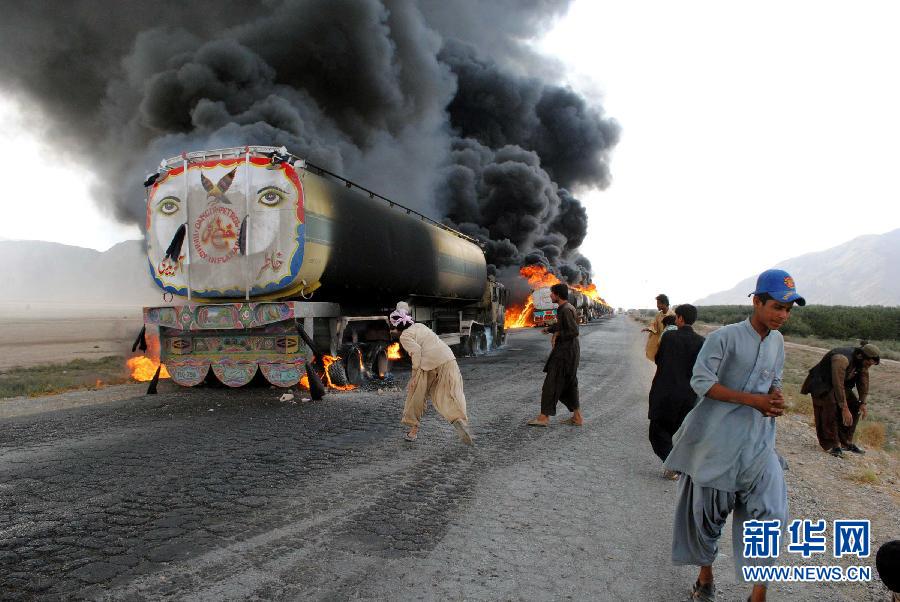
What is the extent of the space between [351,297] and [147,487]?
244 inches

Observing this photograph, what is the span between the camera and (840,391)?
6594 millimetres

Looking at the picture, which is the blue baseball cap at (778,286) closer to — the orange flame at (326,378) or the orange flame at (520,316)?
the orange flame at (326,378)

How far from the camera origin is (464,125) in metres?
56.2

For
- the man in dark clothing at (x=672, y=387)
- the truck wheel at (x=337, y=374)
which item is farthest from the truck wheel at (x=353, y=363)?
the man in dark clothing at (x=672, y=387)

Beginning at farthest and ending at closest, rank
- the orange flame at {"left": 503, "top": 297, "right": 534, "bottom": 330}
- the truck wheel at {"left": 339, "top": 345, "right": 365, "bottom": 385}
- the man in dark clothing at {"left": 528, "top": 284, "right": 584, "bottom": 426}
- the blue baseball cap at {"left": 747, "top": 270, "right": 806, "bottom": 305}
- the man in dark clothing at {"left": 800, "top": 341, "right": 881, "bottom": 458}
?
the orange flame at {"left": 503, "top": 297, "right": 534, "bottom": 330}, the truck wheel at {"left": 339, "top": 345, "right": 365, "bottom": 385}, the man in dark clothing at {"left": 528, "top": 284, "right": 584, "bottom": 426}, the man in dark clothing at {"left": 800, "top": 341, "right": 881, "bottom": 458}, the blue baseball cap at {"left": 747, "top": 270, "right": 806, "bottom": 305}

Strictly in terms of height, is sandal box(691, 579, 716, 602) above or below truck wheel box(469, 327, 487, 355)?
below

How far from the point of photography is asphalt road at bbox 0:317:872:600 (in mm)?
3197

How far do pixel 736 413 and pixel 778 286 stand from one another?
2.20ft

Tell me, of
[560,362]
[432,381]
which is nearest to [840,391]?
[560,362]

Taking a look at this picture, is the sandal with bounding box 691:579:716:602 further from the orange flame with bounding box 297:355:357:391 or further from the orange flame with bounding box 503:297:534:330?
the orange flame with bounding box 503:297:534:330

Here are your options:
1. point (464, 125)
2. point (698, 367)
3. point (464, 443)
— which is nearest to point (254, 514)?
point (464, 443)

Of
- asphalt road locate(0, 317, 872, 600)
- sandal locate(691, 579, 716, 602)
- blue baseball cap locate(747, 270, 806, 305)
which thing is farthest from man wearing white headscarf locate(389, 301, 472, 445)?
blue baseball cap locate(747, 270, 806, 305)
